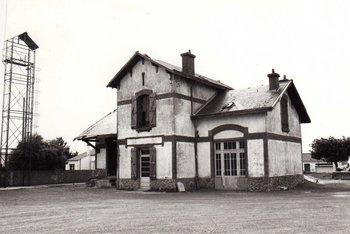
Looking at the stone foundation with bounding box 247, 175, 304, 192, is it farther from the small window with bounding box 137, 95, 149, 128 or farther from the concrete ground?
the small window with bounding box 137, 95, 149, 128

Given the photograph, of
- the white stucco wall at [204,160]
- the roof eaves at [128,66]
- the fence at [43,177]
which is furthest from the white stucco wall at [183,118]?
the fence at [43,177]

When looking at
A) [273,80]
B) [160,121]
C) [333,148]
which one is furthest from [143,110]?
[333,148]

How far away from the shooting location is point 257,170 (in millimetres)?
18078

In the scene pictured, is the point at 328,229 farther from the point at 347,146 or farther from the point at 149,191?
the point at 347,146

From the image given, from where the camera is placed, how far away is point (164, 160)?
19.3 meters

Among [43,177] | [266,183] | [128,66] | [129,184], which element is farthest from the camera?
[43,177]

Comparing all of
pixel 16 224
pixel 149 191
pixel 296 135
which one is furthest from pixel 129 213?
pixel 296 135

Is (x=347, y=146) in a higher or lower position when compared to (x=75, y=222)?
higher

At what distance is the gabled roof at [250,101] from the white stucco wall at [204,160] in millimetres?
1623

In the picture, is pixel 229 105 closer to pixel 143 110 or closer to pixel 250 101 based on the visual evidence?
pixel 250 101

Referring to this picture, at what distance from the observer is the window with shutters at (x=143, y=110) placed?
20.0m

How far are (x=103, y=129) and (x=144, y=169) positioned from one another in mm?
6061

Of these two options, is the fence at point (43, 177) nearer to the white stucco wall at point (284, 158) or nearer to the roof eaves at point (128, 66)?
the roof eaves at point (128, 66)

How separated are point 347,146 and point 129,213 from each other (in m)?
47.5
